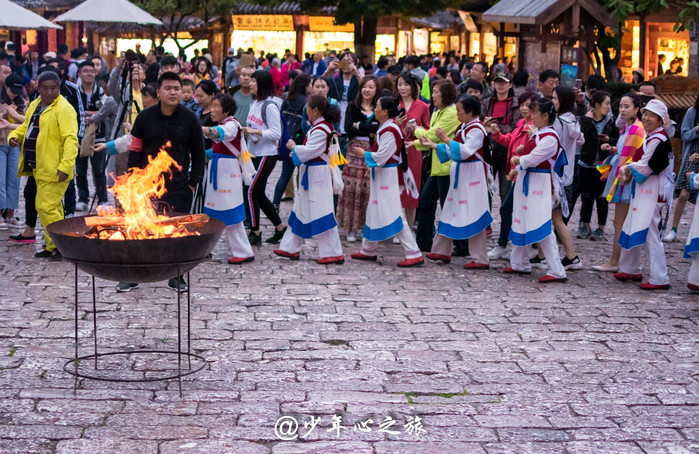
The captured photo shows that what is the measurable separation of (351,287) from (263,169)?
7.34ft

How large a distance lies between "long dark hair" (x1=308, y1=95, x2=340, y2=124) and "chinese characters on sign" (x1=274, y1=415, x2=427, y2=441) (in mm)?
4655

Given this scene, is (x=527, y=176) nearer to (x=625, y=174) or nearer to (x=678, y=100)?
(x=625, y=174)

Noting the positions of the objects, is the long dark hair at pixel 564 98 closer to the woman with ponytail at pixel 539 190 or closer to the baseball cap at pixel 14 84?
the woman with ponytail at pixel 539 190

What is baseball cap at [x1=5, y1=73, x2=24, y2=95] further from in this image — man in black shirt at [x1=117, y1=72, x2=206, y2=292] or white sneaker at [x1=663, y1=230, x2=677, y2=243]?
white sneaker at [x1=663, y1=230, x2=677, y2=243]

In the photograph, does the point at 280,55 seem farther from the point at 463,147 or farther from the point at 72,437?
the point at 72,437

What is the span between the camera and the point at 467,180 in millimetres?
9711

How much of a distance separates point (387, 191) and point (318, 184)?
651mm

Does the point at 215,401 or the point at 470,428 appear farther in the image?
the point at 215,401

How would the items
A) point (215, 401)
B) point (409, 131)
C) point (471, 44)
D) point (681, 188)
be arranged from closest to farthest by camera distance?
point (215, 401) < point (409, 131) < point (681, 188) < point (471, 44)

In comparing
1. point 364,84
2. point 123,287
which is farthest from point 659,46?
point 123,287

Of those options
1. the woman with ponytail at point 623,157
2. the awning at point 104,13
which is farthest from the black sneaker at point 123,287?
the awning at point 104,13

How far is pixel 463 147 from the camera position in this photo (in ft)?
31.2

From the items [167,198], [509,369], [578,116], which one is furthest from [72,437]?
[578,116]

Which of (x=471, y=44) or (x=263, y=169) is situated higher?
(x=471, y=44)
